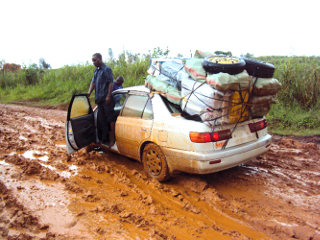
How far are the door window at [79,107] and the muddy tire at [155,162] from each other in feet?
5.10

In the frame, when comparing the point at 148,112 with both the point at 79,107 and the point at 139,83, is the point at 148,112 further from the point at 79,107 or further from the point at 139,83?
the point at 139,83

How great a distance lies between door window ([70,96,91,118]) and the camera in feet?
16.0

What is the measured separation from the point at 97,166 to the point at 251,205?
9.01 feet

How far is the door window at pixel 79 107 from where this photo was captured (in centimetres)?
487

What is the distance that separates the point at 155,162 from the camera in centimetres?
421

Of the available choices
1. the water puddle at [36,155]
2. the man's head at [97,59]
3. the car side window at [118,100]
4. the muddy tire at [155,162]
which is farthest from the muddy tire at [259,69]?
the water puddle at [36,155]

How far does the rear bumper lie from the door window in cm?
196

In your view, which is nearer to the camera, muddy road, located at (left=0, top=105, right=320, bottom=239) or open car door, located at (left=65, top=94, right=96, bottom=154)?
muddy road, located at (left=0, top=105, right=320, bottom=239)

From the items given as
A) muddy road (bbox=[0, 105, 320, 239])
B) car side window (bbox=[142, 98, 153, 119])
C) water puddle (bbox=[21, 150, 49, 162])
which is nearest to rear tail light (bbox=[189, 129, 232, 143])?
muddy road (bbox=[0, 105, 320, 239])

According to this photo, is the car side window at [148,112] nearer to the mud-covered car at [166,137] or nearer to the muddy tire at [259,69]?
the mud-covered car at [166,137]

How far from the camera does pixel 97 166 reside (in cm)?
486

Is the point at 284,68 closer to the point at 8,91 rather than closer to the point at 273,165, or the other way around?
the point at 273,165

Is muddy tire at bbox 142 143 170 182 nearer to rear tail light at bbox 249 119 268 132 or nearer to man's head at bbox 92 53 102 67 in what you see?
rear tail light at bbox 249 119 268 132

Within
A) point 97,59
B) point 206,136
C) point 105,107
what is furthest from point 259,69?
point 97,59
